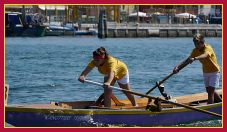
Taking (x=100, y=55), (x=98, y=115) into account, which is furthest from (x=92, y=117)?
(x=100, y=55)

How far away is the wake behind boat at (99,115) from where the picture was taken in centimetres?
1656

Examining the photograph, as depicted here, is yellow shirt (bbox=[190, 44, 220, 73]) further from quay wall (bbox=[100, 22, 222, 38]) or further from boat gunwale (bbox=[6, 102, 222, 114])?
quay wall (bbox=[100, 22, 222, 38])

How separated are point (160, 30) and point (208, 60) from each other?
7110 cm

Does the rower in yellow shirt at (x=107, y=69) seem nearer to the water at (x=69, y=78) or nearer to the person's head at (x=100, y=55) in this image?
the person's head at (x=100, y=55)

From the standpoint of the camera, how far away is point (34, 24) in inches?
3455

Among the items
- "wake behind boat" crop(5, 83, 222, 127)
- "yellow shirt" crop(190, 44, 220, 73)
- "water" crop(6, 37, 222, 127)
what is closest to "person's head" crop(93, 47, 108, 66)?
"wake behind boat" crop(5, 83, 222, 127)

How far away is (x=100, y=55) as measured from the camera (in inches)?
688

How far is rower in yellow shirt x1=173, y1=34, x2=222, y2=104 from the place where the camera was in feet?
59.8

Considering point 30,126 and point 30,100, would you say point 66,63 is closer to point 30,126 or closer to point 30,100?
point 30,100

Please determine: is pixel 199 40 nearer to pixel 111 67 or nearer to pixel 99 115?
pixel 111 67

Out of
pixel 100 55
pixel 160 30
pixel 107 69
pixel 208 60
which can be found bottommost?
pixel 160 30

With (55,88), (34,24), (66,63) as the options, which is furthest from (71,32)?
(55,88)

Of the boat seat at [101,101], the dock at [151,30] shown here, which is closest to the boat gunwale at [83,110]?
the boat seat at [101,101]
